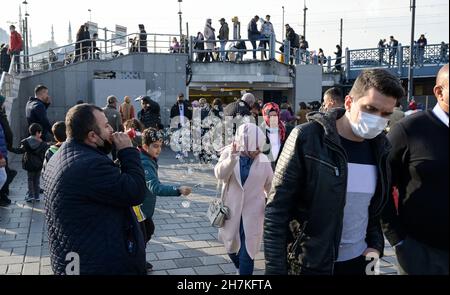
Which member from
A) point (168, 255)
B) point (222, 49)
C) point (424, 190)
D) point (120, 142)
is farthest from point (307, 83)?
point (424, 190)

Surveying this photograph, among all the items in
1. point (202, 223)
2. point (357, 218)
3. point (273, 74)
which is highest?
point (273, 74)

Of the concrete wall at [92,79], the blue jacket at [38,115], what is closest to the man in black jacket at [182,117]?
the concrete wall at [92,79]

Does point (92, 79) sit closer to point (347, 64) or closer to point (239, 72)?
point (239, 72)

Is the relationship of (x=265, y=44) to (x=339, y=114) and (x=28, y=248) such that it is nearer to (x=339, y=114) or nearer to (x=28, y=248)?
(x=28, y=248)

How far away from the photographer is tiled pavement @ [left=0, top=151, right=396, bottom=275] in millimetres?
4586

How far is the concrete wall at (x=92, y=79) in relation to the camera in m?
15.8

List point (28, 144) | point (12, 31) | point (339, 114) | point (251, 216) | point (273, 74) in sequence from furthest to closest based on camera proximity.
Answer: point (273, 74)
point (12, 31)
point (28, 144)
point (251, 216)
point (339, 114)

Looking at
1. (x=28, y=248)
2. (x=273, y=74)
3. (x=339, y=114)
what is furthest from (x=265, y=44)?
(x=339, y=114)

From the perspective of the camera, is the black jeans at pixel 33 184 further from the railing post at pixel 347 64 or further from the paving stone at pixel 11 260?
the railing post at pixel 347 64

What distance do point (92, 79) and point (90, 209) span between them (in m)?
14.8

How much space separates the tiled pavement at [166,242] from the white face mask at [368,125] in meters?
1.65

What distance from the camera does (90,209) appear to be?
2359mm

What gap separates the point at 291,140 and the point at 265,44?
56.3ft
